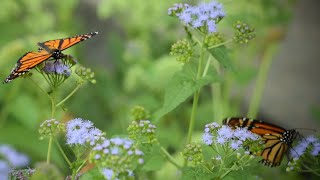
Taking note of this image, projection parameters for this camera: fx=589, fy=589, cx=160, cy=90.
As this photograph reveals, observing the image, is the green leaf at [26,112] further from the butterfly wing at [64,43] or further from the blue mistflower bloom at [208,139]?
the blue mistflower bloom at [208,139]

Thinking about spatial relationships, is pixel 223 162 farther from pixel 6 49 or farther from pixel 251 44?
pixel 251 44

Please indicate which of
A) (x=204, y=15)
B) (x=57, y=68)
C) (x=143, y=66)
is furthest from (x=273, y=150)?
(x=143, y=66)

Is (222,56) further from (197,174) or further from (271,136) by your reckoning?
(197,174)

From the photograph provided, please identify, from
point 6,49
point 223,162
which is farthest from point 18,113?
point 223,162

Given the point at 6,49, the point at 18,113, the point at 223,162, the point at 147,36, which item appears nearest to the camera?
the point at 223,162

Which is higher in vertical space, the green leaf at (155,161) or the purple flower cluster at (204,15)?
the purple flower cluster at (204,15)

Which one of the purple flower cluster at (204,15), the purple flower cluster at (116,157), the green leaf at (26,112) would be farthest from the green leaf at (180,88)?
the green leaf at (26,112)
